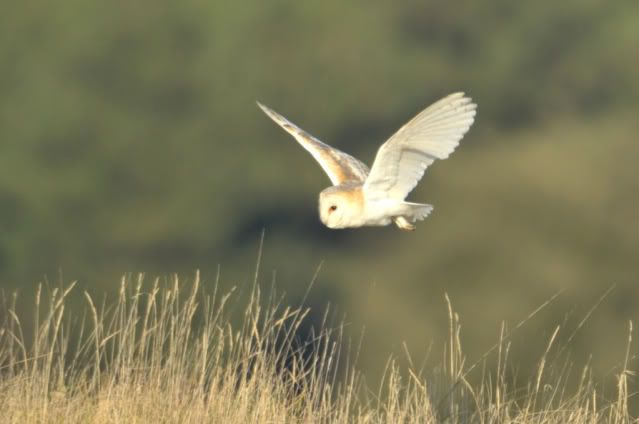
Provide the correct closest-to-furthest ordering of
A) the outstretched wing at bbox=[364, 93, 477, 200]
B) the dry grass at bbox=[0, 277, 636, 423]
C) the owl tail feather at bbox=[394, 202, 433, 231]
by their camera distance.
→ the dry grass at bbox=[0, 277, 636, 423]
the outstretched wing at bbox=[364, 93, 477, 200]
the owl tail feather at bbox=[394, 202, 433, 231]

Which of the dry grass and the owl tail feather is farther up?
the owl tail feather

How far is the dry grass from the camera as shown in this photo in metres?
3.47

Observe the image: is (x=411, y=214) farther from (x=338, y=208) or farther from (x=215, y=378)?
(x=215, y=378)

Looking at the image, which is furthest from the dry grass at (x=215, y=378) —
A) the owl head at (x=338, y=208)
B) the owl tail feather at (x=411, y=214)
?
the owl tail feather at (x=411, y=214)

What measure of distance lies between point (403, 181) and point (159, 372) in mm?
1242

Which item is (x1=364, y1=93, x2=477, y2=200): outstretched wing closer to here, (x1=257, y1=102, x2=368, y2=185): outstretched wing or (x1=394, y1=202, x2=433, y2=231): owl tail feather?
(x1=394, y1=202, x2=433, y2=231): owl tail feather

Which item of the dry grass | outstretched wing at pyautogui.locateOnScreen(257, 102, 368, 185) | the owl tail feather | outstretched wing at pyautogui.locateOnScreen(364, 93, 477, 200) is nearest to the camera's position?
the dry grass

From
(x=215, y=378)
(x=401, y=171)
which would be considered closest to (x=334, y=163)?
(x=401, y=171)

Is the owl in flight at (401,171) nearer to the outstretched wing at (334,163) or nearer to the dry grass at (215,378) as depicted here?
the outstretched wing at (334,163)

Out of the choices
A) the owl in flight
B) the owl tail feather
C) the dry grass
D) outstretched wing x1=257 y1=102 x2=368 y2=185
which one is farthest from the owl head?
the dry grass

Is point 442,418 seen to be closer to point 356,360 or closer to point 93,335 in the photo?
point 356,360

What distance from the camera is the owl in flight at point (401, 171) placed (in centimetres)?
420

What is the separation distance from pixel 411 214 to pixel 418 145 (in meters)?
0.28

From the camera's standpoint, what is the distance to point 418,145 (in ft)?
14.1
